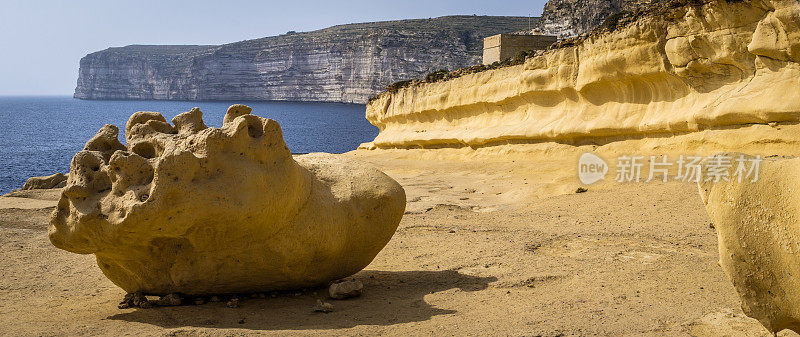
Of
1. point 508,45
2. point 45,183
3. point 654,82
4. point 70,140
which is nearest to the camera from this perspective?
point 654,82

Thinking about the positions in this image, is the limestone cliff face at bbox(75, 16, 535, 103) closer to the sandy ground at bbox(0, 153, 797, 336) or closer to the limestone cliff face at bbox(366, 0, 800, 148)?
the limestone cliff face at bbox(366, 0, 800, 148)

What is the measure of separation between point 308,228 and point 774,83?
7.71 meters

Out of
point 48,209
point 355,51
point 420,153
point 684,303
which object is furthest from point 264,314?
point 355,51

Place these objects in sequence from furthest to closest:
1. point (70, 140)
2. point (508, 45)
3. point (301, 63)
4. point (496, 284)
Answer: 1. point (301, 63)
2. point (70, 140)
3. point (508, 45)
4. point (496, 284)

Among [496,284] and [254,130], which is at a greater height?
[254,130]

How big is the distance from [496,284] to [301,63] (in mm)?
102946

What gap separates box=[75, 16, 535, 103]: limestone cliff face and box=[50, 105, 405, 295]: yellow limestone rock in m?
74.4

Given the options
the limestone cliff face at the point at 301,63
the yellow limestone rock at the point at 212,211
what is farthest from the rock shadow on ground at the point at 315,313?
the limestone cliff face at the point at 301,63

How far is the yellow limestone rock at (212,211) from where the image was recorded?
14.0ft

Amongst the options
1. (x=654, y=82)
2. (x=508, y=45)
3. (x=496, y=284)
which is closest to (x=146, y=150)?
(x=496, y=284)

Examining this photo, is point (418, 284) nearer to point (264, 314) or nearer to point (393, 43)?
point (264, 314)

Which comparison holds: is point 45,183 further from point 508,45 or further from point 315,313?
point 508,45

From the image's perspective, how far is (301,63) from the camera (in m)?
105

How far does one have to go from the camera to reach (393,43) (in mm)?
84750
